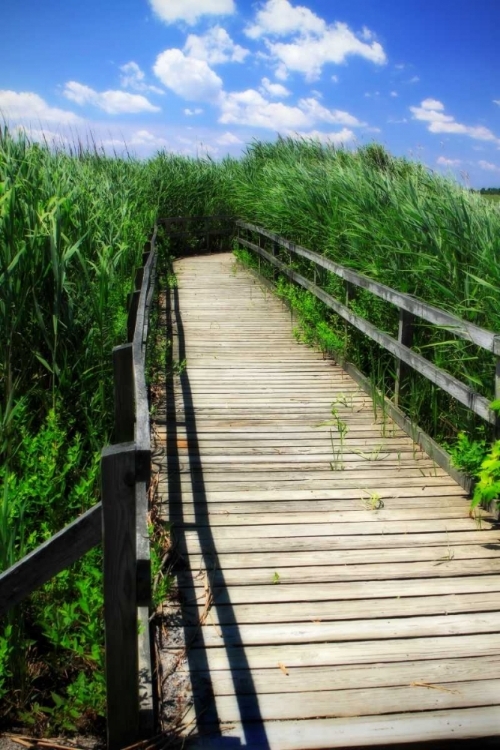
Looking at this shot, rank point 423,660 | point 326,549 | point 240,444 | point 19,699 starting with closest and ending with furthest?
point 19,699
point 423,660
point 326,549
point 240,444

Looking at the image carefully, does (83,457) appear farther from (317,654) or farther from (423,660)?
(423,660)

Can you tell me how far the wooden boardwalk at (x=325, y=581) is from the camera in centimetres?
258

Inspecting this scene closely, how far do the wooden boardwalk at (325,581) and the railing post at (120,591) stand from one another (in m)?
0.32

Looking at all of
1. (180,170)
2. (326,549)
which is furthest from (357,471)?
(180,170)

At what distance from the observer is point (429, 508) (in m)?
4.27

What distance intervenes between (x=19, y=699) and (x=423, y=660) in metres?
1.57

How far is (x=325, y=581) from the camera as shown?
342cm

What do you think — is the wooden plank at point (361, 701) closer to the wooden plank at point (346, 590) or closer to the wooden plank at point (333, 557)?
the wooden plank at point (346, 590)

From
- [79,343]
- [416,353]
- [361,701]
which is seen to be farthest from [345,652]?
[416,353]

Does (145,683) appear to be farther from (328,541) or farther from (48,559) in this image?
(328,541)

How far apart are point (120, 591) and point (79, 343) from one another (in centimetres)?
282

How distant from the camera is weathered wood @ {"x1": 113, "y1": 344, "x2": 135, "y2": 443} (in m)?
3.32

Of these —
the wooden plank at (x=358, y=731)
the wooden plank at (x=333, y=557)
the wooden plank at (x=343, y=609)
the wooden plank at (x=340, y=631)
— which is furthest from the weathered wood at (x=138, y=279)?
the wooden plank at (x=358, y=731)

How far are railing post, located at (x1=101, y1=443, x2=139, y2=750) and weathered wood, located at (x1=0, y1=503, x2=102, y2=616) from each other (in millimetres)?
56
